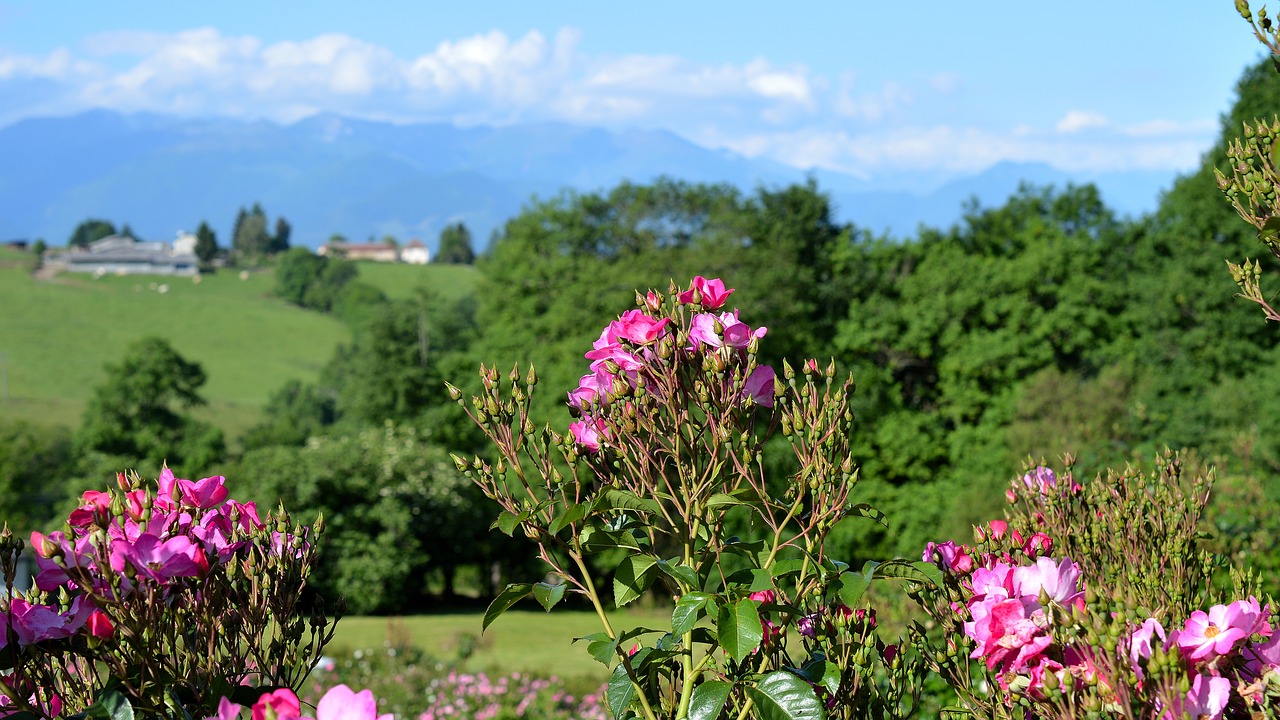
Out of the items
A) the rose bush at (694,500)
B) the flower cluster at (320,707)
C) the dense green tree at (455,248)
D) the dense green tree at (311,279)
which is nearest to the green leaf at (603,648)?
the rose bush at (694,500)

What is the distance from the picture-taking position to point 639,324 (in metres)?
1.97

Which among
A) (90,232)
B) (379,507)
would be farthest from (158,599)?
(90,232)

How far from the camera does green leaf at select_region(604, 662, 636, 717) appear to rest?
182 centimetres

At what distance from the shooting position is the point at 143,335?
6656 cm

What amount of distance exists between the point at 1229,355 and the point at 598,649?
24.5 m

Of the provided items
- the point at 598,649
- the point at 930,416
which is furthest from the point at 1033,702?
the point at 930,416

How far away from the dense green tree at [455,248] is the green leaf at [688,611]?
105300 mm

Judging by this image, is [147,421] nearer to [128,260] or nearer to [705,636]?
[705,636]

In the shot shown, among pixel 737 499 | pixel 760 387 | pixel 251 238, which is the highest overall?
pixel 251 238

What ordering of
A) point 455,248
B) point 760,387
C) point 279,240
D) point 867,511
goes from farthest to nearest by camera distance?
1. point 279,240
2. point 455,248
3. point 760,387
4. point 867,511

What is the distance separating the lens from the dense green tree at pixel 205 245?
103 m

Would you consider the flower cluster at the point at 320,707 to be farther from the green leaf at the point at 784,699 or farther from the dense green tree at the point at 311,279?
the dense green tree at the point at 311,279

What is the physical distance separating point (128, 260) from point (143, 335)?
119 ft

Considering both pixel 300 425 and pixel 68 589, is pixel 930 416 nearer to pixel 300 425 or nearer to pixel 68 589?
pixel 68 589
